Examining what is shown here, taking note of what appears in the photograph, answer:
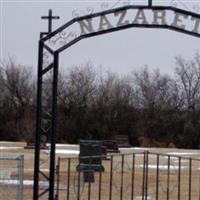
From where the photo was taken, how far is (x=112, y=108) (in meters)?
62.8

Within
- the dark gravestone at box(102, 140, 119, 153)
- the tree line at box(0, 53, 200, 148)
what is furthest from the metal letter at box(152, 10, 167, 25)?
the tree line at box(0, 53, 200, 148)

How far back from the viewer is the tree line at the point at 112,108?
6031 centimetres

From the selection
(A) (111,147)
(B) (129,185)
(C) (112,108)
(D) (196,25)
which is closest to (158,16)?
(D) (196,25)

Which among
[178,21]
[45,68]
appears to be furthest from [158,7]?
[45,68]

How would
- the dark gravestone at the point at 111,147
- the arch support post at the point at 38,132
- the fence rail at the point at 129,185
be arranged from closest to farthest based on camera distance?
the arch support post at the point at 38,132 → the fence rail at the point at 129,185 → the dark gravestone at the point at 111,147

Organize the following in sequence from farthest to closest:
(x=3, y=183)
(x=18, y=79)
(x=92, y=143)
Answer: (x=18, y=79) < (x=92, y=143) < (x=3, y=183)

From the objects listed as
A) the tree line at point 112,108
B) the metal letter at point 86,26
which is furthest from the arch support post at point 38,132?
the tree line at point 112,108

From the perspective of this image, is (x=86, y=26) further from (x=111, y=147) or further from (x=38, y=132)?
(x=111, y=147)

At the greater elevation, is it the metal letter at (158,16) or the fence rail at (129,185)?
the metal letter at (158,16)

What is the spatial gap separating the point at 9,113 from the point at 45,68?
52.2 m

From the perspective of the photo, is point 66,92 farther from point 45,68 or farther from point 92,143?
point 45,68

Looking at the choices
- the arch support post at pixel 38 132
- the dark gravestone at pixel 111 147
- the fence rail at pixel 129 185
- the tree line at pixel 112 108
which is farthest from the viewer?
the tree line at pixel 112 108

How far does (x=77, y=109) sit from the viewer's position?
204 feet

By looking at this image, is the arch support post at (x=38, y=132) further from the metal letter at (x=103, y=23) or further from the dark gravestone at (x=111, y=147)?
the dark gravestone at (x=111, y=147)
